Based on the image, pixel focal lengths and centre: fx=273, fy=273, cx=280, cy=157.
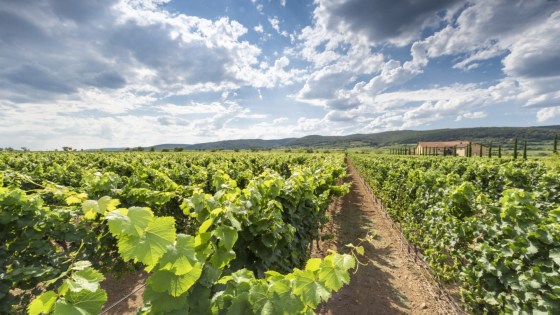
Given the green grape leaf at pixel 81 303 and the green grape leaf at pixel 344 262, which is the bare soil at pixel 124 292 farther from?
the green grape leaf at pixel 344 262

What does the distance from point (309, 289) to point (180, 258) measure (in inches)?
29.4

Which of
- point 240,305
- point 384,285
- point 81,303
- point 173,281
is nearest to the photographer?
point 81,303

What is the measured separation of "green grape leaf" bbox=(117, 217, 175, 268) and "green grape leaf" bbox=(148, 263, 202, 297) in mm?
278

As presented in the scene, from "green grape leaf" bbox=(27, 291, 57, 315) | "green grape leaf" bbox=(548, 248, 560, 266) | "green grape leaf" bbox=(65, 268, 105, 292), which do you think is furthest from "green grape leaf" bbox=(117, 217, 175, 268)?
"green grape leaf" bbox=(548, 248, 560, 266)

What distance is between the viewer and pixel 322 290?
5.09ft

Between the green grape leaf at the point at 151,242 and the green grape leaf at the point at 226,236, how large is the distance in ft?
2.92

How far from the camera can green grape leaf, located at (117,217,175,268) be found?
50.4 inches

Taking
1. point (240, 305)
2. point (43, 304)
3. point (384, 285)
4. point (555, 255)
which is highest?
point (43, 304)

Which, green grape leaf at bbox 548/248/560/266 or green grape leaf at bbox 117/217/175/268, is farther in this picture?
green grape leaf at bbox 548/248/560/266

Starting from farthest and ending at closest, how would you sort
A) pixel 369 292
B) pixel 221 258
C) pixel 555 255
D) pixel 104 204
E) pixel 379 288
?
pixel 379 288 < pixel 369 292 < pixel 555 255 < pixel 221 258 < pixel 104 204

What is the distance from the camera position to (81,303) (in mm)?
1234

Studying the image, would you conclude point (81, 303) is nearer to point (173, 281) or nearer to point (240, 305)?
point (173, 281)

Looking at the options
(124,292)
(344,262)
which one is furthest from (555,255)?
(124,292)

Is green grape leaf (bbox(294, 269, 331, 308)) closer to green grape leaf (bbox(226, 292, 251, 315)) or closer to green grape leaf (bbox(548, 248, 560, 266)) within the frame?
green grape leaf (bbox(226, 292, 251, 315))
